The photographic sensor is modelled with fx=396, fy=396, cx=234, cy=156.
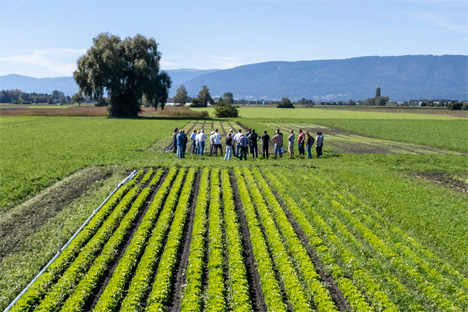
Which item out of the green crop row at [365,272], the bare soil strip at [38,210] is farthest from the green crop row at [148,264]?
the green crop row at [365,272]

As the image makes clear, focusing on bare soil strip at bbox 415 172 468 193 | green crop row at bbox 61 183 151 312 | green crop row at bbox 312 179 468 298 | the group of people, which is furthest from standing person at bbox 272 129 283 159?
green crop row at bbox 61 183 151 312

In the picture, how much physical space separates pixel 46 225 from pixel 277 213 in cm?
898

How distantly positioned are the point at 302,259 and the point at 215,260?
2.60 meters

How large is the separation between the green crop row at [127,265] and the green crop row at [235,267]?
2754mm

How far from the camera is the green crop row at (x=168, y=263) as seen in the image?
376 inches

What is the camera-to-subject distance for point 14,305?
924cm

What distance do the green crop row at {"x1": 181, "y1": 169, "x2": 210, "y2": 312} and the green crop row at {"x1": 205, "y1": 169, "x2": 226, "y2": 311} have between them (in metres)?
0.23

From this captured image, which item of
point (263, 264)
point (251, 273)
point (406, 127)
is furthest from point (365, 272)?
point (406, 127)

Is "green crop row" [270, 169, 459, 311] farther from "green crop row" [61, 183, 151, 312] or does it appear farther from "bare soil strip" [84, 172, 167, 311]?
"green crop row" [61, 183, 151, 312]

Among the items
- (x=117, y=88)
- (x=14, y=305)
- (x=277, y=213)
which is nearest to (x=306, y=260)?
(x=277, y=213)

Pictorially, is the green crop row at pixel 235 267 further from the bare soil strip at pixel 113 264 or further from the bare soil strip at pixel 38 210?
the bare soil strip at pixel 38 210

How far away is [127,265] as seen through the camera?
36.9 ft

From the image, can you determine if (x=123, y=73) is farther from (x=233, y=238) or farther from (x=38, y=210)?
(x=233, y=238)

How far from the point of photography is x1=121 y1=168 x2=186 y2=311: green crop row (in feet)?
31.0
